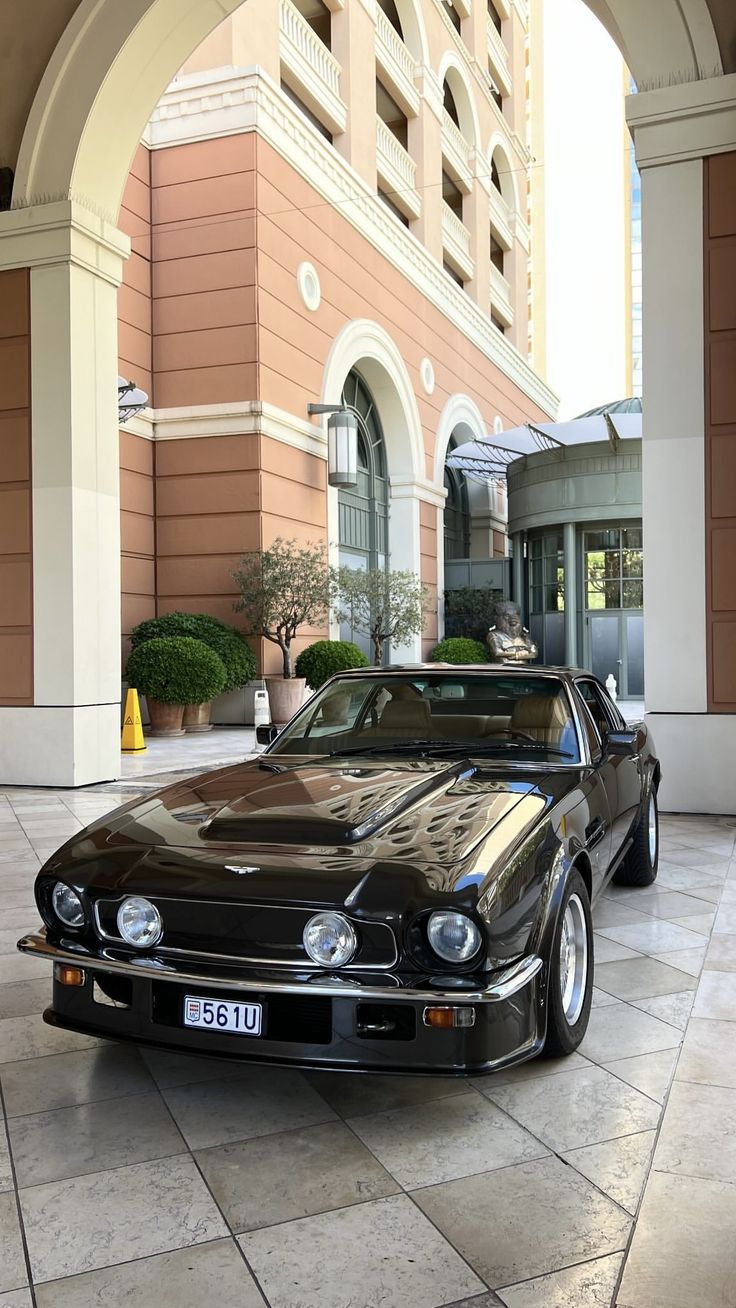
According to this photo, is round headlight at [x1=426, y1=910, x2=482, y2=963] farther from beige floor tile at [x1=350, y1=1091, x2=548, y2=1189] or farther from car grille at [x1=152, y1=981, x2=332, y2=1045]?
beige floor tile at [x1=350, y1=1091, x2=548, y2=1189]

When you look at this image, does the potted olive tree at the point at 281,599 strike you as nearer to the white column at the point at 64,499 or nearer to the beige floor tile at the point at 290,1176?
the white column at the point at 64,499

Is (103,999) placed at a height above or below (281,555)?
below

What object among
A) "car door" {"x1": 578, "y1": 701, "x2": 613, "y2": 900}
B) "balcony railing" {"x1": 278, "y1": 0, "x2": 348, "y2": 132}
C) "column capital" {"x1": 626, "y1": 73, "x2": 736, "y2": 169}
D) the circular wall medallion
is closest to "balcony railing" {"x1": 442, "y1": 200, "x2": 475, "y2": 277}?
"balcony railing" {"x1": 278, "y1": 0, "x2": 348, "y2": 132}

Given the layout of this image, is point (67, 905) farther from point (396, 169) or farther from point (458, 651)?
point (396, 169)

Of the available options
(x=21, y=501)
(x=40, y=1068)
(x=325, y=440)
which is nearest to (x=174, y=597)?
(x=325, y=440)

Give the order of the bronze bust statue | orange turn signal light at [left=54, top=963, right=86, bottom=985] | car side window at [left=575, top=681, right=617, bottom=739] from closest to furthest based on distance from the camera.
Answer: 1. orange turn signal light at [left=54, top=963, right=86, bottom=985]
2. car side window at [left=575, top=681, right=617, bottom=739]
3. the bronze bust statue

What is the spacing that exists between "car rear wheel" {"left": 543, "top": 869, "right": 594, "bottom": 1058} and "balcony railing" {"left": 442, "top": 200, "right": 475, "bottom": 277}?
27136mm

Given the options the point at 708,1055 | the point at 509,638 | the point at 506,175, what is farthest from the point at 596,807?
the point at 506,175

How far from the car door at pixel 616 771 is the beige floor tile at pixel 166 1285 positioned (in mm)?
2592

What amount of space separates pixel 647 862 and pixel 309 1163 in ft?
10.9

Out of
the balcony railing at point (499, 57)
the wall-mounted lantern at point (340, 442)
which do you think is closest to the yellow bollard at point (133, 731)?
the wall-mounted lantern at point (340, 442)

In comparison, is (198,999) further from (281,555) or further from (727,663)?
(281,555)

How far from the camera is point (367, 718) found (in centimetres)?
452

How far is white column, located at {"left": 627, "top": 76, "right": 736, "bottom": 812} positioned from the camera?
Answer: 7672 mm
